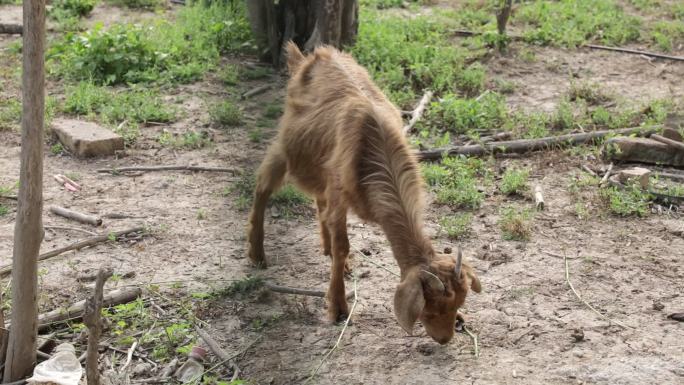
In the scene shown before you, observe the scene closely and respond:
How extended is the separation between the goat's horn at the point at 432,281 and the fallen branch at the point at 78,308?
6.59ft

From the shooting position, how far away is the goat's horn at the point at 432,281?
4.96 meters

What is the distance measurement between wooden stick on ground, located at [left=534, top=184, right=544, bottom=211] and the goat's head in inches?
95.1

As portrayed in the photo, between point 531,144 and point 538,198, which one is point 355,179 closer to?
point 538,198

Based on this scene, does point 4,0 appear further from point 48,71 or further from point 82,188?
point 82,188

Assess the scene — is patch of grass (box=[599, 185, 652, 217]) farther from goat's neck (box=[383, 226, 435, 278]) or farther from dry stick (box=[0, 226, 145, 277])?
dry stick (box=[0, 226, 145, 277])

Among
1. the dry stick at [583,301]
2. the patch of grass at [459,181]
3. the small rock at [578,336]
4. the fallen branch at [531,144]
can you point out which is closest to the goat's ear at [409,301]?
the small rock at [578,336]

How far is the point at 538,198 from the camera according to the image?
7500mm

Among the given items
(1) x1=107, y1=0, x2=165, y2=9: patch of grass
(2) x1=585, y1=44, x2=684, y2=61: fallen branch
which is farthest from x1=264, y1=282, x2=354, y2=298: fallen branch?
(1) x1=107, y1=0, x2=165, y2=9: patch of grass

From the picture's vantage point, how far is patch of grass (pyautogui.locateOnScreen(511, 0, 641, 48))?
11758mm

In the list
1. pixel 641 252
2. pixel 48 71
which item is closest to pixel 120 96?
pixel 48 71

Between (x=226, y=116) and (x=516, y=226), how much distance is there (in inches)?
137

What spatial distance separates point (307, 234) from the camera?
705cm

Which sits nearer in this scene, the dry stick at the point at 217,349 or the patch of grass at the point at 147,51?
the dry stick at the point at 217,349

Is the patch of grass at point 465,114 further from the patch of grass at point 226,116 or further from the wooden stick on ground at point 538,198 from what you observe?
the patch of grass at point 226,116
